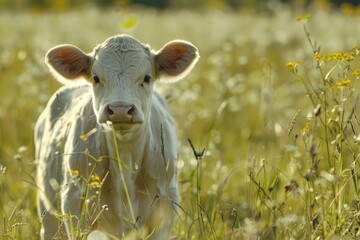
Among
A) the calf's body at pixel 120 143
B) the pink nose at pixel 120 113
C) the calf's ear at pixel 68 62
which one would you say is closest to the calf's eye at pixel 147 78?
the calf's body at pixel 120 143

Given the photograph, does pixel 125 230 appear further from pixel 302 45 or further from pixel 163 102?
pixel 302 45

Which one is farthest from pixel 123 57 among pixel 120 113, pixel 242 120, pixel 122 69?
pixel 242 120

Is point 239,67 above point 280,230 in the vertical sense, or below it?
below

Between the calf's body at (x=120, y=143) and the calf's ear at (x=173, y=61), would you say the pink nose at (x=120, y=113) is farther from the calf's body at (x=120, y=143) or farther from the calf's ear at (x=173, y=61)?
the calf's ear at (x=173, y=61)

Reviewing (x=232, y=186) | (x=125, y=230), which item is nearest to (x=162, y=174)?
(x=125, y=230)

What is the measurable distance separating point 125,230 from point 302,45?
1390 centimetres

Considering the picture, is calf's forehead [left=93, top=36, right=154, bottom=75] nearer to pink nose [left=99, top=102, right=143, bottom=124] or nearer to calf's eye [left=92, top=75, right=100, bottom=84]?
calf's eye [left=92, top=75, right=100, bottom=84]

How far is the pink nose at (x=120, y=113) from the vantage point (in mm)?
4801

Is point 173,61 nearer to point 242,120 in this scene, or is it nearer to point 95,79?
point 95,79

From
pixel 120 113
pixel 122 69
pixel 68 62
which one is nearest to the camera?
pixel 120 113

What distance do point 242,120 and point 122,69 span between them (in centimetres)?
675

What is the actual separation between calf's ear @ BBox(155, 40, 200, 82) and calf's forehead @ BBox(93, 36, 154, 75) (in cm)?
10

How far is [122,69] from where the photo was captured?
5.41 metres

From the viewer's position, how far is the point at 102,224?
5328 millimetres
